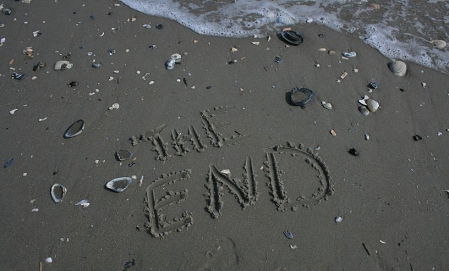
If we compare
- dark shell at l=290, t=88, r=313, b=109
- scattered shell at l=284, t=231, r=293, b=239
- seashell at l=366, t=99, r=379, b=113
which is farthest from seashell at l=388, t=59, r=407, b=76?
scattered shell at l=284, t=231, r=293, b=239

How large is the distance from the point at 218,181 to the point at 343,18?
8.45ft

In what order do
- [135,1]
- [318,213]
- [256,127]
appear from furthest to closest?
1. [135,1]
2. [256,127]
3. [318,213]

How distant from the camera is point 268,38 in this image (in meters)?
4.06

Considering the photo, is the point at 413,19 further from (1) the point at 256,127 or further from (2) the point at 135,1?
(2) the point at 135,1

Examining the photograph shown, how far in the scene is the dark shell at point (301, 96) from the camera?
11.4 ft

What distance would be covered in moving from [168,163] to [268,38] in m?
1.82

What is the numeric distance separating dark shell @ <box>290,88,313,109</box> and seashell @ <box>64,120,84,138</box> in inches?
72.7

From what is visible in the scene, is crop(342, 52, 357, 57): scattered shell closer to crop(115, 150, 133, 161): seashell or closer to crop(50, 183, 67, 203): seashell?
crop(115, 150, 133, 161): seashell

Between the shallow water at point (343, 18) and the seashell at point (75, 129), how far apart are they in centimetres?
164

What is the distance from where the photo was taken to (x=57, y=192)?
2.90m

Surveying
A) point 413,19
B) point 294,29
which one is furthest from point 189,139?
point 413,19

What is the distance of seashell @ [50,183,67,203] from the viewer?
9.40 ft

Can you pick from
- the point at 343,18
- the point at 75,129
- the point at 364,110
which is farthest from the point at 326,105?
the point at 75,129

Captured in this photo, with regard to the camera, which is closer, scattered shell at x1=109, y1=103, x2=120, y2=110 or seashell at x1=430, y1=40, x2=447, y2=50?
scattered shell at x1=109, y1=103, x2=120, y2=110
